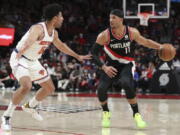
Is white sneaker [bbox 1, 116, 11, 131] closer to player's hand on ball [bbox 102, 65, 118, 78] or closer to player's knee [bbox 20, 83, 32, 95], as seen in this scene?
player's knee [bbox 20, 83, 32, 95]

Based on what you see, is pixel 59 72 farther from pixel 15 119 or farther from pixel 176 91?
pixel 15 119

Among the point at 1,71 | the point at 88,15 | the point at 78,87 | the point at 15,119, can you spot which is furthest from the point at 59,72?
the point at 15,119

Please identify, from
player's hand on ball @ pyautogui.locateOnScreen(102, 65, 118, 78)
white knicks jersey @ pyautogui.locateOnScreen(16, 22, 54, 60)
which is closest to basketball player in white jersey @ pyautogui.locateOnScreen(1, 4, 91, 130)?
white knicks jersey @ pyautogui.locateOnScreen(16, 22, 54, 60)

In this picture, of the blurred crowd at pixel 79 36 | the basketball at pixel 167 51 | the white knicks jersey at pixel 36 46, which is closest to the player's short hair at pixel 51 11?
the white knicks jersey at pixel 36 46

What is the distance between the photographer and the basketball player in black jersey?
6.76m

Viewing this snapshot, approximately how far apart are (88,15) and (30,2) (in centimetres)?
327

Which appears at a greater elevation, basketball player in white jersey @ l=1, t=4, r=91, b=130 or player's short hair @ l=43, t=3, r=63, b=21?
player's short hair @ l=43, t=3, r=63, b=21

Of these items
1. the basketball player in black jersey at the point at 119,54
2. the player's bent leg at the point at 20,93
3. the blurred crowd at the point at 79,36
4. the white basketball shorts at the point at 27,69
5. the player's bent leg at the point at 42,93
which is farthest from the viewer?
the blurred crowd at the point at 79,36

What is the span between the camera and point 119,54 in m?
6.90

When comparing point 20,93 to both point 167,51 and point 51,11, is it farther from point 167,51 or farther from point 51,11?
point 167,51

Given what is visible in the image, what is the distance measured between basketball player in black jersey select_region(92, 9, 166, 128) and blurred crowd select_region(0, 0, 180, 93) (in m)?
9.02

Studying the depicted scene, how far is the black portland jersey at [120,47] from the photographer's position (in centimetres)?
682

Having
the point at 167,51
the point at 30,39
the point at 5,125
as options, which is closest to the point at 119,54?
the point at 167,51

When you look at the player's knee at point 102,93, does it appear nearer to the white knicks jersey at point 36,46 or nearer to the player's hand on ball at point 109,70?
the player's hand on ball at point 109,70
